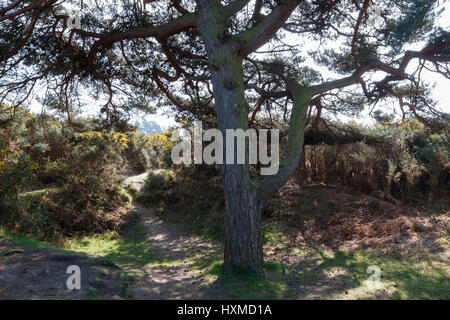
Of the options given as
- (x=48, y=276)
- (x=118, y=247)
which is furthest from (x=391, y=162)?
(x=48, y=276)

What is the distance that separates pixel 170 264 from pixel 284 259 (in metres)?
2.47

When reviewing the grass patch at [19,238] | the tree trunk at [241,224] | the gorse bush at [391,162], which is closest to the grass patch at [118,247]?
the grass patch at [19,238]

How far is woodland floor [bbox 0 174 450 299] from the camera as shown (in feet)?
13.3

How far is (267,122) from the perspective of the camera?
1016 cm

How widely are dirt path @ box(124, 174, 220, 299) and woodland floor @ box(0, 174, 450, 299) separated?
0.02 meters

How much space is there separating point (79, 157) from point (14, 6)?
180 inches

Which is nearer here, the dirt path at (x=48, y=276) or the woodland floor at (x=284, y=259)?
the dirt path at (x=48, y=276)

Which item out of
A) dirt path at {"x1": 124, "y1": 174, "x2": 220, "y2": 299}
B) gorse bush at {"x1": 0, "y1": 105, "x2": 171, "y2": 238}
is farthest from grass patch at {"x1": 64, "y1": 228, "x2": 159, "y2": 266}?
gorse bush at {"x1": 0, "y1": 105, "x2": 171, "y2": 238}

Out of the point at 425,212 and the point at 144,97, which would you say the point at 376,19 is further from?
the point at 144,97

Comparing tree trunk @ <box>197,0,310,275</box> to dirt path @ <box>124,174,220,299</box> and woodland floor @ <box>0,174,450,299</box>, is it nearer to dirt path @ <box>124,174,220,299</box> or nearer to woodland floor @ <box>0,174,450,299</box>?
woodland floor @ <box>0,174,450,299</box>

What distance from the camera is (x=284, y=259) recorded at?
21.0ft

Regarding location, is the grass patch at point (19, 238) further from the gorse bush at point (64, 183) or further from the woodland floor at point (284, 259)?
the gorse bush at point (64, 183)

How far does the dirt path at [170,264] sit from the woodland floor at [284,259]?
0.07 feet

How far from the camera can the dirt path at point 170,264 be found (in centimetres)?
450
